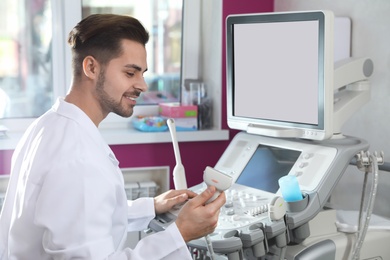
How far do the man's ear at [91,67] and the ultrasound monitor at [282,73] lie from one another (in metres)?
0.66

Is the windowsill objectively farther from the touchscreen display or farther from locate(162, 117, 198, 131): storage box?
the touchscreen display

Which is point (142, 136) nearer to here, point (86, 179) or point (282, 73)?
point (282, 73)

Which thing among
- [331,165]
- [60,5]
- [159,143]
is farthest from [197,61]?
[331,165]

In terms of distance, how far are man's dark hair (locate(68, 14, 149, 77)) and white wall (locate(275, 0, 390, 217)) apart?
3.49 feet

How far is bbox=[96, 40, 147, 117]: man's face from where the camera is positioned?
152 centimetres

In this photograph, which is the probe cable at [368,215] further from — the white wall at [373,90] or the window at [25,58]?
the window at [25,58]

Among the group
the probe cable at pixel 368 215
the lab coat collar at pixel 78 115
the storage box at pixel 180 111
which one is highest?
the lab coat collar at pixel 78 115

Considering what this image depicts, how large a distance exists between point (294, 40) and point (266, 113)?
0.27 metres

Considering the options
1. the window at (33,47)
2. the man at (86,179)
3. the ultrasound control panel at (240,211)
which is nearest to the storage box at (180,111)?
the window at (33,47)

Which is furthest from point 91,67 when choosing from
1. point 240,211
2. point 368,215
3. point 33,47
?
point 33,47

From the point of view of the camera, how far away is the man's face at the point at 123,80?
152 centimetres

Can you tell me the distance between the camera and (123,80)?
153cm

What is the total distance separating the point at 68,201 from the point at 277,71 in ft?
2.96

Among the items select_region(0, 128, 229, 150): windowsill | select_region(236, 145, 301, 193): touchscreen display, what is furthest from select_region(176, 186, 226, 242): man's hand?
select_region(0, 128, 229, 150): windowsill
